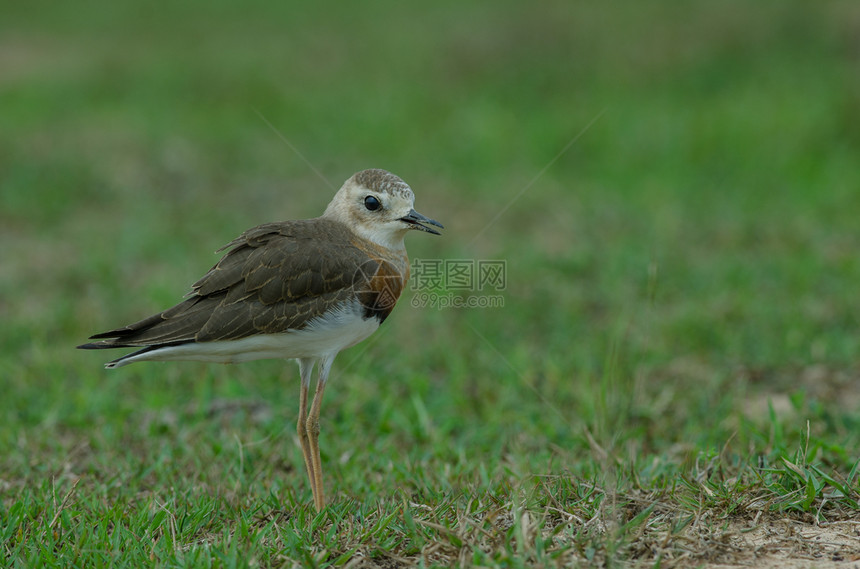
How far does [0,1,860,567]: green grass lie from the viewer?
3.52 m

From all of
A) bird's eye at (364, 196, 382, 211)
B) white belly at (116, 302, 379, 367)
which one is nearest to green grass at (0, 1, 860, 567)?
white belly at (116, 302, 379, 367)

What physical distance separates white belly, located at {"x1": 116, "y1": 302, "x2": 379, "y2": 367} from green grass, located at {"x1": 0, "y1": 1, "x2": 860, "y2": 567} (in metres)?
0.65

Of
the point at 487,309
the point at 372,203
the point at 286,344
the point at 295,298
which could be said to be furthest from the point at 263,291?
the point at 487,309

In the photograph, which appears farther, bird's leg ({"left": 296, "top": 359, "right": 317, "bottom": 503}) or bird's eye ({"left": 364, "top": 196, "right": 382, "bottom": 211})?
bird's leg ({"left": 296, "top": 359, "right": 317, "bottom": 503})

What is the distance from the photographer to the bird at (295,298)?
3.74 m

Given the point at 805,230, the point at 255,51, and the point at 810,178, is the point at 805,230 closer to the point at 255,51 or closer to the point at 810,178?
the point at 810,178

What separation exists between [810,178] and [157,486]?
7962 millimetres

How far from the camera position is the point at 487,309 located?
7.01m

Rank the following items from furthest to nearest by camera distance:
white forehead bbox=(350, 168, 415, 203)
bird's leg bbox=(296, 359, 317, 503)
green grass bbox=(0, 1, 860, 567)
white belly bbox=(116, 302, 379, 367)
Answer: bird's leg bbox=(296, 359, 317, 503) → white forehead bbox=(350, 168, 415, 203) → white belly bbox=(116, 302, 379, 367) → green grass bbox=(0, 1, 860, 567)

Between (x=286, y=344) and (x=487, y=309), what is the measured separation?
3.39 meters

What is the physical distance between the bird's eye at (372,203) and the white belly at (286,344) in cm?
48

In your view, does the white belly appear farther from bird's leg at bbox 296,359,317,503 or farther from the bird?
bird's leg at bbox 296,359,317,503

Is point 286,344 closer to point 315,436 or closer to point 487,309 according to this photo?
point 315,436

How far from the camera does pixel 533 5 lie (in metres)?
16.2
